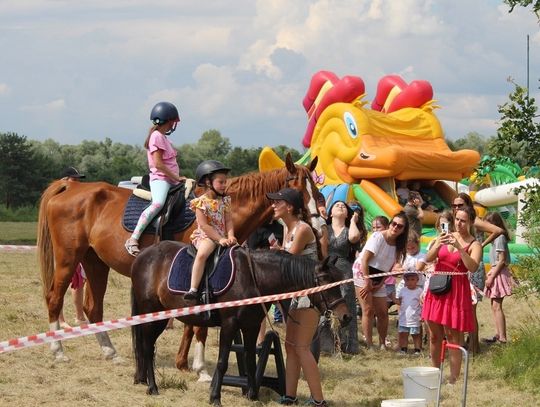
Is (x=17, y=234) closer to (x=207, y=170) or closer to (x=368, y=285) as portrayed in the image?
(x=368, y=285)

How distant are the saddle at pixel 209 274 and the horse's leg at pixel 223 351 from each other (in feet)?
0.83

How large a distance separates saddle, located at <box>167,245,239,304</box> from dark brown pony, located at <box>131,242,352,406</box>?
6cm

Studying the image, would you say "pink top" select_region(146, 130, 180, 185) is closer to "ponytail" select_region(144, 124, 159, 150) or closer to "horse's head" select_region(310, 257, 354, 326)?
"ponytail" select_region(144, 124, 159, 150)

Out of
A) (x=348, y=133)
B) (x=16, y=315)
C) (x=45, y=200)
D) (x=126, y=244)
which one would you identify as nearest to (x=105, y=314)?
(x=16, y=315)

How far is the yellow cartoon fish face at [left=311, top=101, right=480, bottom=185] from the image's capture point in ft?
63.2

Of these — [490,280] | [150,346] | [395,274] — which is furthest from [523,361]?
[150,346]

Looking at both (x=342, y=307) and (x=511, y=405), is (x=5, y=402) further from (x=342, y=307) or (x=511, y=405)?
(x=511, y=405)

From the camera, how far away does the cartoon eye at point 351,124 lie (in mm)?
19750

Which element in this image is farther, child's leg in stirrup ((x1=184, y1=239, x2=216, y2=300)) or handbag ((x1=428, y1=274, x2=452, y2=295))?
handbag ((x1=428, y1=274, x2=452, y2=295))

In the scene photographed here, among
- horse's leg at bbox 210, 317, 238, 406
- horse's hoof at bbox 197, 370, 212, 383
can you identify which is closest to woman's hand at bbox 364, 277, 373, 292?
horse's hoof at bbox 197, 370, 212, 383

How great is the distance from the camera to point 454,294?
8227mm

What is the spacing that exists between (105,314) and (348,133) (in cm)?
819

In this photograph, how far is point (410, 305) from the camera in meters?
11.1

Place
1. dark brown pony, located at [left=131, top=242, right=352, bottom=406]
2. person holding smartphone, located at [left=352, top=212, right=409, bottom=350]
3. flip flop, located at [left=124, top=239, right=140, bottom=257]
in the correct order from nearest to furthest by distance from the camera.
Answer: dark brown pony, located at [left=131, top=242, right=352, bottom=406]
flip flop, located at [left=124, top=239, right=140, bottom=257]
person holding smartphone, located at [left=352, top=212, right=409, bottom=350]
